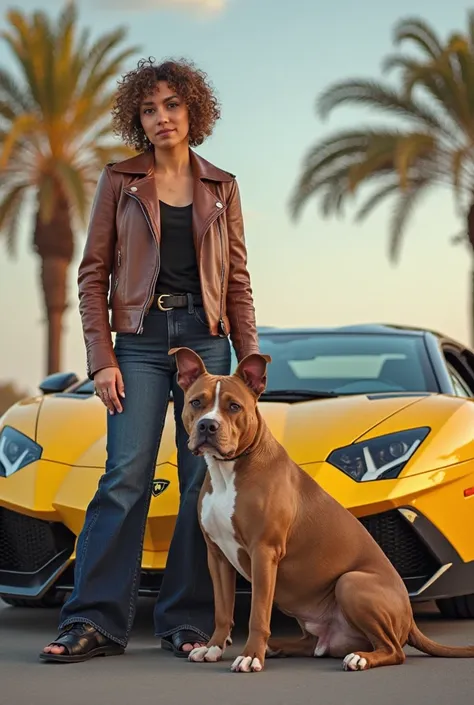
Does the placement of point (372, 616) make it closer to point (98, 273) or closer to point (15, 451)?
point (98, 273)

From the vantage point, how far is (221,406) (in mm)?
4730

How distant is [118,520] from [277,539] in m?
0.72

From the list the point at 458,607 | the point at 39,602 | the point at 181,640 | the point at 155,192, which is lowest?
the point at 39,602

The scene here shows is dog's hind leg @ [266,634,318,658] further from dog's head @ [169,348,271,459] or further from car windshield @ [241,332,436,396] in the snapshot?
car windshield @ [241,332,436,396]

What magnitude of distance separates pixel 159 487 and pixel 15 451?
87 centimetres

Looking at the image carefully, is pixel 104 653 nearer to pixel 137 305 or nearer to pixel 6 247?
pixel 137 305

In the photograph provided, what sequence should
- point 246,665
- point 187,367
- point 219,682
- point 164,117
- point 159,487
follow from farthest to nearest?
point 159,487, point 164,117, point 187,367, point 246,665, point 219,682

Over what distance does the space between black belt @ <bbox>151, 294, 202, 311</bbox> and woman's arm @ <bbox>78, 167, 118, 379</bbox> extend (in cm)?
23

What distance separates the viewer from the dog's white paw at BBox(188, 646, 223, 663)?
4.90 metres

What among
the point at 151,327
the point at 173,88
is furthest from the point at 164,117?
the point at 151,327

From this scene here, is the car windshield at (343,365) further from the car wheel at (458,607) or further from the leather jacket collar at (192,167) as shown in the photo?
the leather jacket collar at (192,167)

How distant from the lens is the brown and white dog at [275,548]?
15.4ft

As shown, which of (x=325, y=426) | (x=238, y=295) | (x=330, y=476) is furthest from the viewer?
(x=325, y=426)

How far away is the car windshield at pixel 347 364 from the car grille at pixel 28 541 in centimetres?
145
